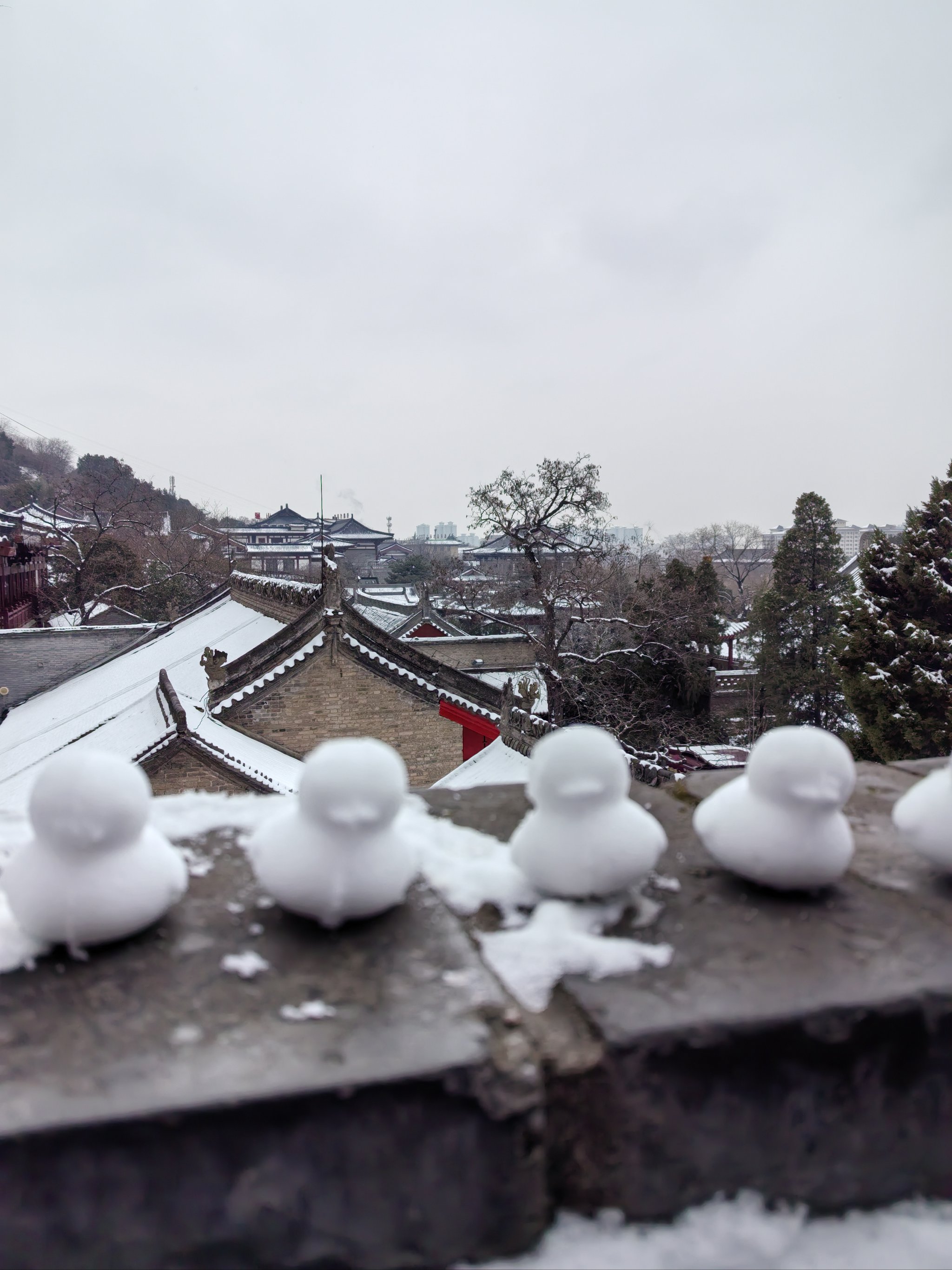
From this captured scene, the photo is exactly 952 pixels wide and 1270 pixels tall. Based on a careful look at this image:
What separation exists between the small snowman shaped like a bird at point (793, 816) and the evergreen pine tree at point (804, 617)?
19092 millimetres

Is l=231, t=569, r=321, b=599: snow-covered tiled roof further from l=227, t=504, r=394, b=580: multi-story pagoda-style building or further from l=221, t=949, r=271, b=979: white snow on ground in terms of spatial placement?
l=227, t=504, r=394, b=580: multi-story pagoda-style building

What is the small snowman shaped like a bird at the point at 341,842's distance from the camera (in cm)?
119

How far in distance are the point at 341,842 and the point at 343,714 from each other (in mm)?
10844

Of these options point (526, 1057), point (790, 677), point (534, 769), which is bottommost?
point (790, 677)

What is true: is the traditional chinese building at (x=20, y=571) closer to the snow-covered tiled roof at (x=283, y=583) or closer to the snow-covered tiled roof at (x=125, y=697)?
the snow-covered tiled roof at (x=125, y=697)

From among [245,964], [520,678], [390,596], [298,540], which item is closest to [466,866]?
[245,964]

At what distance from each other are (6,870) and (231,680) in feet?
35.2

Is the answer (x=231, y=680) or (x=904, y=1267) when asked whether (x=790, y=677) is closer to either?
(x=231, y=680)

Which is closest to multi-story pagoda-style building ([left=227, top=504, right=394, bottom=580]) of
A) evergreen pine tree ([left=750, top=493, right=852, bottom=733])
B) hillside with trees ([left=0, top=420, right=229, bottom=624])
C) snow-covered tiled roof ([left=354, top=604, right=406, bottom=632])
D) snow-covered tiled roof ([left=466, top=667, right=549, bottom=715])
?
hillside with trees ([left=0, top=420, right=229, bottom=624])

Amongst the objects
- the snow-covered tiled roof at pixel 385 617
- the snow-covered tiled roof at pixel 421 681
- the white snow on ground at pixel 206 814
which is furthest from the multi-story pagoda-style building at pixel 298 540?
the white snow on ground at pixel 206 814

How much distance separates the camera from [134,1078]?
3.10ft

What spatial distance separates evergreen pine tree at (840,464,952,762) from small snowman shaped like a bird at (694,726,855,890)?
466 inches

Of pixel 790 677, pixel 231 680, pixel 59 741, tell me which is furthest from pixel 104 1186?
pixel 790 677

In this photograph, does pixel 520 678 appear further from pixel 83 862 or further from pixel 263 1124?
pixel 263 1124
